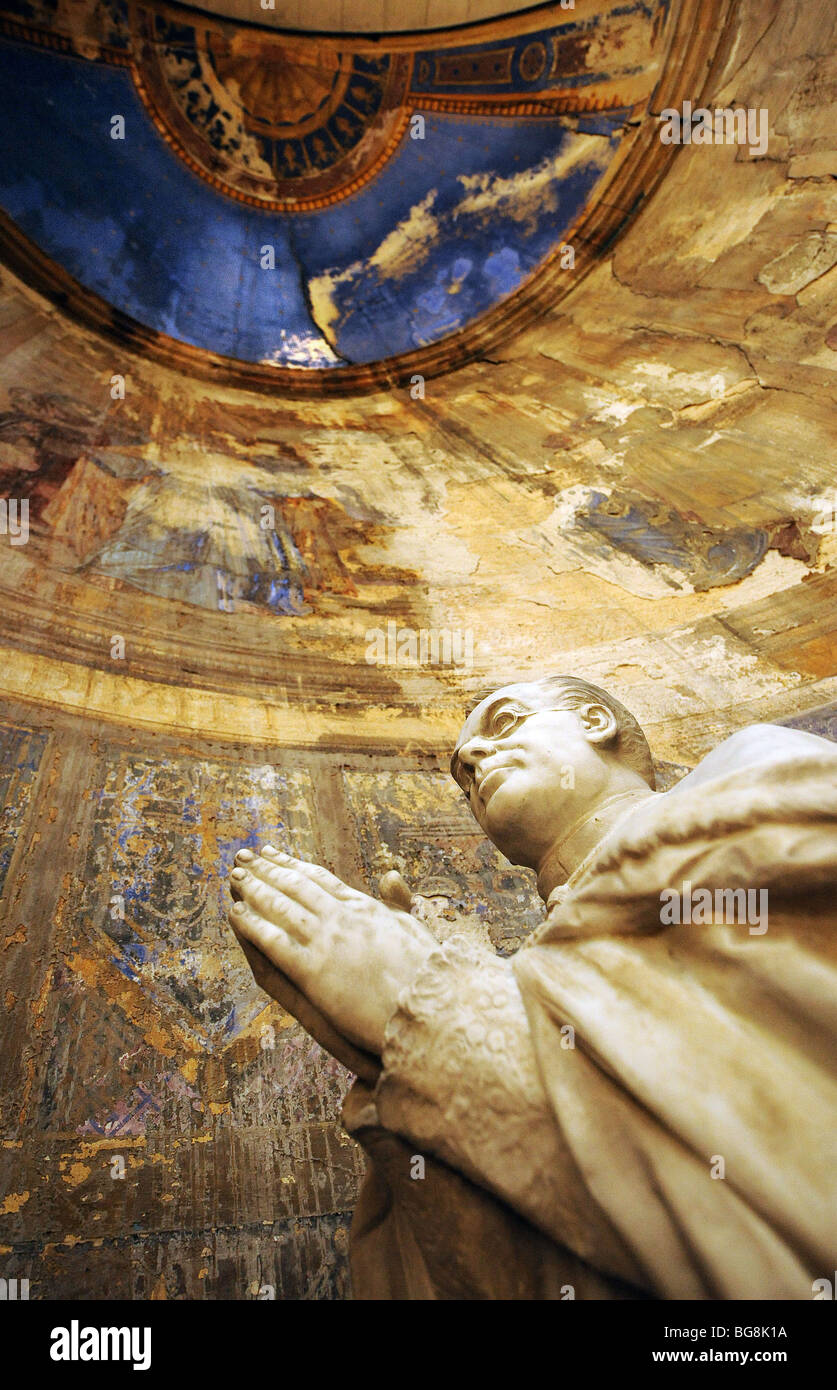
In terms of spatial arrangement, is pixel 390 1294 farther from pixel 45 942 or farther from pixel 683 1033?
pixel 45 942

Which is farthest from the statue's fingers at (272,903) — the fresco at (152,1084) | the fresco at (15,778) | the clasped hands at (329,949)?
the fresco at (15,778)

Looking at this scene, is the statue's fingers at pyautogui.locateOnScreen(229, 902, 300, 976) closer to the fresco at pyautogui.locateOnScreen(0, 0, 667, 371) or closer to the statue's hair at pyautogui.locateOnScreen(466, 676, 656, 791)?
the statue's hair at pyautogui.locateOnScreen(466, 676, 656, 791)

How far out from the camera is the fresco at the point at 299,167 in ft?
25.1

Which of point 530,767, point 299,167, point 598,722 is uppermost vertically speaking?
point 299,167

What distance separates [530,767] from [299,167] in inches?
376

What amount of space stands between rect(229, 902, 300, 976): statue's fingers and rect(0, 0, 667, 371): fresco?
25.3ft

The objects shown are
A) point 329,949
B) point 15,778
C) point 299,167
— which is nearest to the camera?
point 329,949

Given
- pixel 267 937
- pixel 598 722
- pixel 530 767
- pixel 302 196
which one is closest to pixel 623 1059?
pixel 267 937

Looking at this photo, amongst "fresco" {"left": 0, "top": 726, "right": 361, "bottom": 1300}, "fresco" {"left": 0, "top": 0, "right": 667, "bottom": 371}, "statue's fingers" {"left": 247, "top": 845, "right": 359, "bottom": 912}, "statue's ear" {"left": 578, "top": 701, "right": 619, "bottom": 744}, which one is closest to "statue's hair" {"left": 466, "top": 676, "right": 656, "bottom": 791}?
"statue's ear" {"left": 578, "top": 701, "right": 619, "bottom": 744}

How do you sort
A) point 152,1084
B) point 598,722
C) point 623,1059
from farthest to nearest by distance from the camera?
point 152,1084, point 598,722, point 623,1059

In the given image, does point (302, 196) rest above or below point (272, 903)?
above

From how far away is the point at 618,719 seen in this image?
89.2 inches

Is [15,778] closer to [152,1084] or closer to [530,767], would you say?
[152,1084]

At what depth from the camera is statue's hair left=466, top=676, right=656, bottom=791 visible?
87.6 inches
